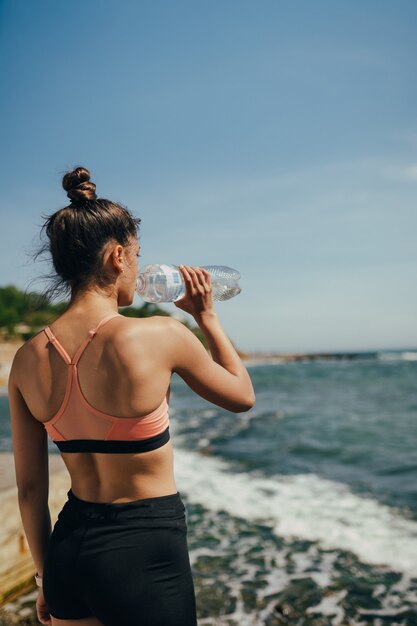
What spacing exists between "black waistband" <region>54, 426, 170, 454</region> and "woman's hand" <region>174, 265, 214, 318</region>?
0.52m

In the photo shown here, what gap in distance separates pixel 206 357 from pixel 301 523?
6.89 metres

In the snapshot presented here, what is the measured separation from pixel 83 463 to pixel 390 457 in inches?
492

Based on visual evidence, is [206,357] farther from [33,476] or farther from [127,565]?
[33,476]

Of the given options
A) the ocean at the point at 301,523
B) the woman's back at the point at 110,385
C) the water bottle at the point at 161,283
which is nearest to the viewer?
the woman's back at the point at 110,385

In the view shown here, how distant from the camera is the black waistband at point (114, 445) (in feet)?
5.73

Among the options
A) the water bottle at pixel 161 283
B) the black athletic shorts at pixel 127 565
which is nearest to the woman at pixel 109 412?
the black athletic shorts at pixel 127 565

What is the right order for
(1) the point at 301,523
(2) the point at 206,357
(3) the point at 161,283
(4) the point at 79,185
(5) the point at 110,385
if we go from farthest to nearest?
(1) the point at 301,523, (3) the point at 161,283, (4) the point at 79,185, (2) the point at 206,357, (5) the point at 110,385

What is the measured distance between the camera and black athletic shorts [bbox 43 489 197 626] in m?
1.74

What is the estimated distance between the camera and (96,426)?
1.74m

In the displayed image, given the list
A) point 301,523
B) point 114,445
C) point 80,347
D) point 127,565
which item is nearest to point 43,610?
point 127,565

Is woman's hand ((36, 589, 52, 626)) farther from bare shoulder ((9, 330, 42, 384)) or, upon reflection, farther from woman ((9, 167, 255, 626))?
bare shoulder ((9, 330, 42, 384))

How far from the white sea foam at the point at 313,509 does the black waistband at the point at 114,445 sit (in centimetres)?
571

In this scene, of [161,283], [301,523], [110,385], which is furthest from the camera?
[301,523]

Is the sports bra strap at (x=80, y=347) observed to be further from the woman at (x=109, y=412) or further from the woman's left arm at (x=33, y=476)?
the woman's left arm at (x=33, y=476)
